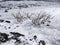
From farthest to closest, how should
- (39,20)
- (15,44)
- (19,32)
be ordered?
(39,20) → (19,32) → (15,44)

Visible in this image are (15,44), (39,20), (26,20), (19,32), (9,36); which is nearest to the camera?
(15,44)

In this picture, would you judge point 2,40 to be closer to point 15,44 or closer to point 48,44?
point 15,44

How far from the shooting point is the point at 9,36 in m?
2.83

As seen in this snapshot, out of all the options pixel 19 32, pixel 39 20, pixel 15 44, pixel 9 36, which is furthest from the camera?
pixel 39 20

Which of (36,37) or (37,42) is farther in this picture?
(36,37)

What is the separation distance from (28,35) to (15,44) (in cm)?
56

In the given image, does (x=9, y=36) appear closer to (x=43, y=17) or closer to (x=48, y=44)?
(x=48, y=44)

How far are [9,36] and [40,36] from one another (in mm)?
808

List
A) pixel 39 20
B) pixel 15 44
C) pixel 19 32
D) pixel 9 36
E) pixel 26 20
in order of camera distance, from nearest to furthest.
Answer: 1. pixel 15 44
2. pixel 9 36
3. pixel 19 32
4. pixel 39 20
5. pixel 26 20

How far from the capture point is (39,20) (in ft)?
12.2

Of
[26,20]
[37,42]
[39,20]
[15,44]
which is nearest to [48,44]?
[37,42]

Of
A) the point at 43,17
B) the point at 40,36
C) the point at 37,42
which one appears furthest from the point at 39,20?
the point at 37,42

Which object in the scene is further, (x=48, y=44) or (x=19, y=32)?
(x=19, y=32)

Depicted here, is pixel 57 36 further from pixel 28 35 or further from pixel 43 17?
pixel 43 17
